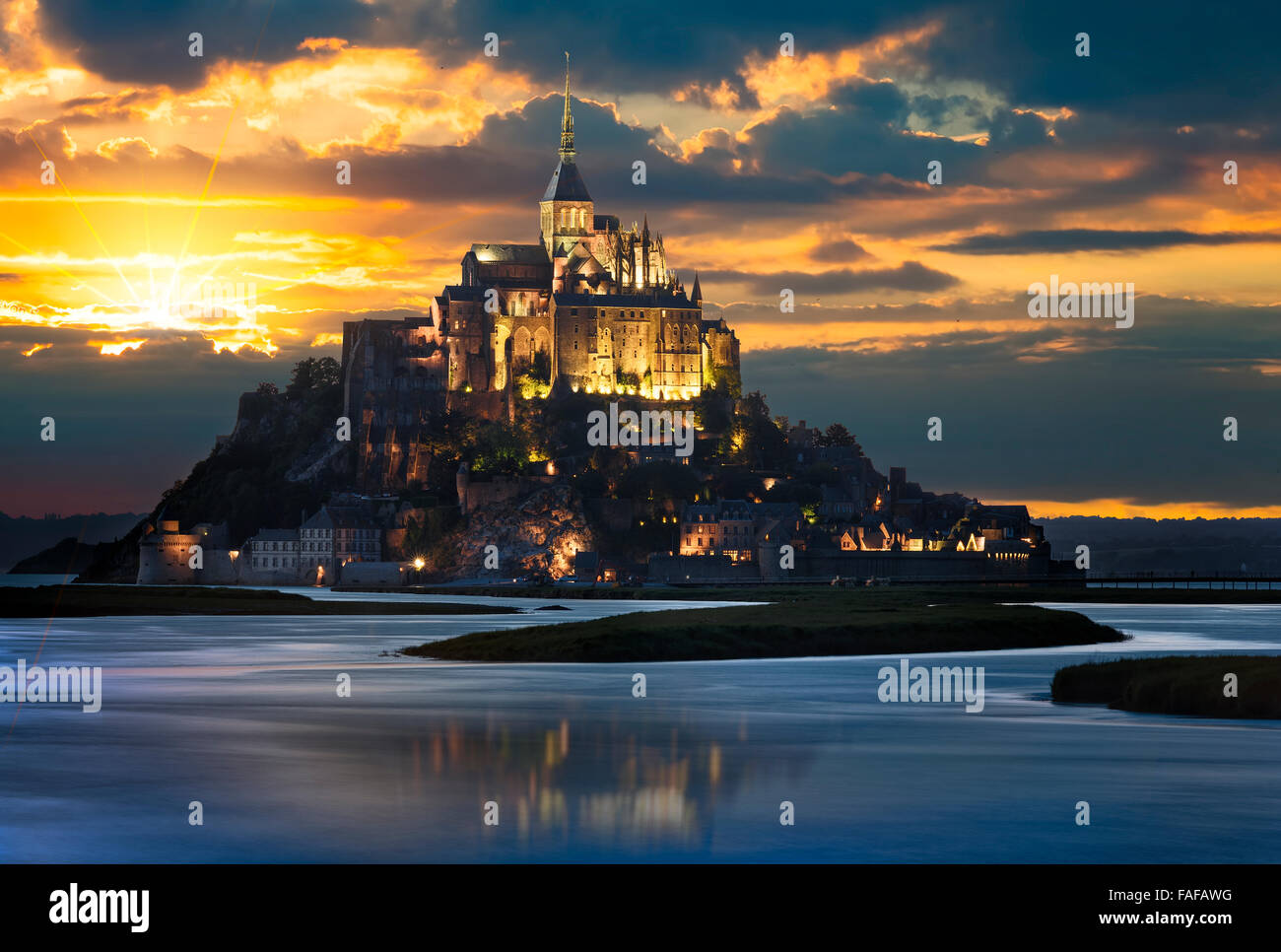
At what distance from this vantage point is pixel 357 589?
499 ft

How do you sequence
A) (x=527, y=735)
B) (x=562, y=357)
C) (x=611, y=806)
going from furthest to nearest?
(x=562, y=357) < (x=527, y=735) < (x=611, y=806)

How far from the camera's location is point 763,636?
54.2 m

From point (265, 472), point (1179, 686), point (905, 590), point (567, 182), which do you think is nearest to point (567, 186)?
point (567, 182)

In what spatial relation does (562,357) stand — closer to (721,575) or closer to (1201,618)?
(721,575)

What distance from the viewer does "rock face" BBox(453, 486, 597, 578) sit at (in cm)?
15025

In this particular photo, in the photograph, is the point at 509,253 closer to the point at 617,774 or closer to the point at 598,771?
the point at 598,771

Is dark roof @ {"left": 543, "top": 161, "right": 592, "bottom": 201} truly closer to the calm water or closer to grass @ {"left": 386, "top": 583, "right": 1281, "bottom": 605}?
grass @ {"left": 386, "top": 583, "right": 1281, "bottom": 605}

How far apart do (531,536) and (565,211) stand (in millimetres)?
50635

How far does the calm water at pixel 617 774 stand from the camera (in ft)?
61.3

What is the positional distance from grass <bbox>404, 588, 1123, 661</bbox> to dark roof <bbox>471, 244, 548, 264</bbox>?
120m

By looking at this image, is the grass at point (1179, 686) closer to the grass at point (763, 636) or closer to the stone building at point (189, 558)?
the grass at point (763, 636)

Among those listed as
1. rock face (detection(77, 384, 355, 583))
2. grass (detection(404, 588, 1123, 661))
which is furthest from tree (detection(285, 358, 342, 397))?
grass (detection(404, 588, 1123, 661))

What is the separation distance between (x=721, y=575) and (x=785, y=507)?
11.9 metres
